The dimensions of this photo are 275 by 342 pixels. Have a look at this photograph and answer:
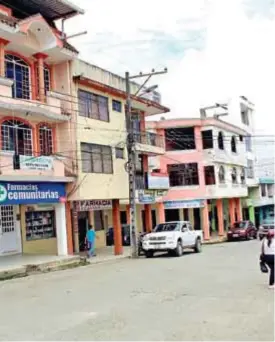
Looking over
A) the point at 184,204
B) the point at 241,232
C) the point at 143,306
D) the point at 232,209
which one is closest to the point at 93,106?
the point at 143,306

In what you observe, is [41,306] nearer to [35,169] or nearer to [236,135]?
[35,169]

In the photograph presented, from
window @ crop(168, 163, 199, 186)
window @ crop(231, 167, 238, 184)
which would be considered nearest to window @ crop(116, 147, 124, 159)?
window @ crop(168, 163, 199, 186)

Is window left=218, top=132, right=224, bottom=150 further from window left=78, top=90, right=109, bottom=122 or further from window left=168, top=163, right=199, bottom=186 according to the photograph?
window left=78, top=90, right=109, bottom=122

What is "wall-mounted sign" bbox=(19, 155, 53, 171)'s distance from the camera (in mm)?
21828

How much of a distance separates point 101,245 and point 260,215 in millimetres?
34833

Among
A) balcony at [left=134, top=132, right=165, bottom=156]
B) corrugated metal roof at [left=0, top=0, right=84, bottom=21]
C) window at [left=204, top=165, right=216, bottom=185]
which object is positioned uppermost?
corrugated metal roof at [left=0, top=0, right=84, bottom=21]

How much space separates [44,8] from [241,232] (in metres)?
24.0

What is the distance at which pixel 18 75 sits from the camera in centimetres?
2342

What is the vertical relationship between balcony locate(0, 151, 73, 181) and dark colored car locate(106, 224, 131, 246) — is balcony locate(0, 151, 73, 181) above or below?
above

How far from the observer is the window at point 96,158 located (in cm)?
2592

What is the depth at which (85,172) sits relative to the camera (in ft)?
84.3

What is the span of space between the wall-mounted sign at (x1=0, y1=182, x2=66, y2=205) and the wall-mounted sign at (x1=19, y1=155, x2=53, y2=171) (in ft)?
2.34

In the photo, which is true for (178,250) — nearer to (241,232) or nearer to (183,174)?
(241,232)

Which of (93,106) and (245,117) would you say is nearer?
(93,106)
